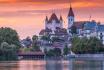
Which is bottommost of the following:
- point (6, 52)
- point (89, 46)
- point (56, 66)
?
point (56, 66)

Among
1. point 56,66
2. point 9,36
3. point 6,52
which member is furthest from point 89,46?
point 56,66

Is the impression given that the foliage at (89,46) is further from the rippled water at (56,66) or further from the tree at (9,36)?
the rippled water at (56,66)

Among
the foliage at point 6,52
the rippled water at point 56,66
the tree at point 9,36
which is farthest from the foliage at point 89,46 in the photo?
the rippled water at point 56,66

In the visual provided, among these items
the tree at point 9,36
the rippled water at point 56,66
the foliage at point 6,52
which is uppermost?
the tree at point 9,36

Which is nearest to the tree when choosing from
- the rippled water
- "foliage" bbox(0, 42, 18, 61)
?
"foliage" bbox(0, 42, 18, 61)

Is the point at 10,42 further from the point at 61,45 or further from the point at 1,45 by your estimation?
the point at 61,45

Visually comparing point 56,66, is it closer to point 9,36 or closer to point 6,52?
point 6,52

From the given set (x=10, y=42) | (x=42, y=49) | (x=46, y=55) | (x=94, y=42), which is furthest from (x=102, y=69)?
(x=42, y=49)

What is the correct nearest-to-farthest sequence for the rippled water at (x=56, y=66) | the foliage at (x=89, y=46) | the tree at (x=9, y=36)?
the rippled water at (x=56, y=66)
the tree at (x=9, y=36)
the foliage at (x=89, y=46)

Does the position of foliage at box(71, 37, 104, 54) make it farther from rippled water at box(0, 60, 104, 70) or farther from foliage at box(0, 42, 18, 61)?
rippled water at box(0, 60, 104, 70)

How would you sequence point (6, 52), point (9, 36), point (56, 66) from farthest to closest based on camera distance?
point (9, 36) < point (6, 52) < point (56, 66)

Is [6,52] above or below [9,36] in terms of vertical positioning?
below

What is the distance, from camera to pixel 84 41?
14325 cm

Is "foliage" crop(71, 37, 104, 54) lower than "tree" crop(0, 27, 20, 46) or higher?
lower
